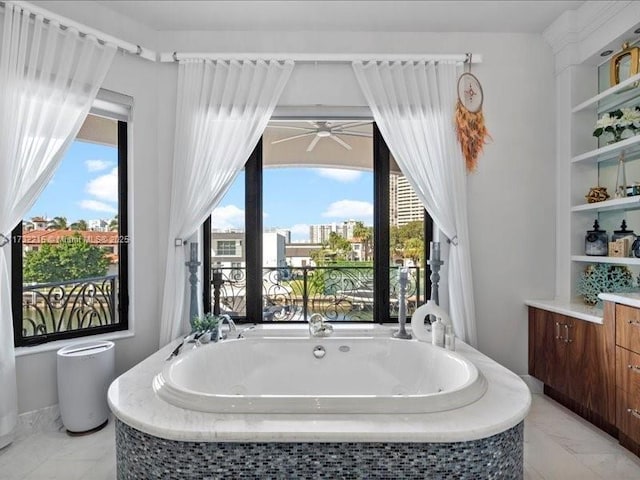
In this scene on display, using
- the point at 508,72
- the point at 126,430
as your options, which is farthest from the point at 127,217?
the point at 508,72

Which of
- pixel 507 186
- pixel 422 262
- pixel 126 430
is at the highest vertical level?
pixel 507 186

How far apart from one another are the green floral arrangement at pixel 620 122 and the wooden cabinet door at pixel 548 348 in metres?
1.31

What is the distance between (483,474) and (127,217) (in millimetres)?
2704

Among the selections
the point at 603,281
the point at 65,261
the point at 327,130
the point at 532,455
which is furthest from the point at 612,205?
the point at 65,261

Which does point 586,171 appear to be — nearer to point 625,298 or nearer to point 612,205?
point 612,205

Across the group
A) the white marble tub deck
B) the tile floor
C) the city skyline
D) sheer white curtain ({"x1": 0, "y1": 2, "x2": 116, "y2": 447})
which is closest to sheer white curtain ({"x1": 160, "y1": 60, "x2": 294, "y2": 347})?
the city skyline

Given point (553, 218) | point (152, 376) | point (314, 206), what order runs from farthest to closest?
point (314, 206) → point (553, 218) → point (152, 376)

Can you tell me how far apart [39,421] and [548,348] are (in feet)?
11.3

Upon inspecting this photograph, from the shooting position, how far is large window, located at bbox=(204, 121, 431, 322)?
9.78 feet

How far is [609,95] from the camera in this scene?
8.27ft

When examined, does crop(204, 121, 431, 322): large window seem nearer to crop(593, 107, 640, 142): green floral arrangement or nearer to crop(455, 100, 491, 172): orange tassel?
crop(455, 100, 491, 172): orange tassel

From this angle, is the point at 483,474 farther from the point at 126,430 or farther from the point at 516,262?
the point at 516,262

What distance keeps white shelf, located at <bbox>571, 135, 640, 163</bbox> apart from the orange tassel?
2.18ft

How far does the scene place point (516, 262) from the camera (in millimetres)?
2842
